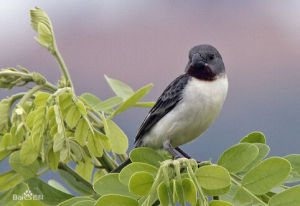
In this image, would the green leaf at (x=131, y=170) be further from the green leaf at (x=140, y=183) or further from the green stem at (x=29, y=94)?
the green stem at (x=29, y=94)

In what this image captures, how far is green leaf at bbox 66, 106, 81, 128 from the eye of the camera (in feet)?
6.15

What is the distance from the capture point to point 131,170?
1616 mm

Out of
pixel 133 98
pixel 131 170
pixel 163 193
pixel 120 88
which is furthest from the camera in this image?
pixel 120 88

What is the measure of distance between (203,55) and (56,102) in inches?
63.6

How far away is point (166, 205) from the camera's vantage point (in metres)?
1.42

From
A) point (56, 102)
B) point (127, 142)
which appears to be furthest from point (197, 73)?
point (56, 102)

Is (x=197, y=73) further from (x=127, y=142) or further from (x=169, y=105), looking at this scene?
(x=127, y=142)

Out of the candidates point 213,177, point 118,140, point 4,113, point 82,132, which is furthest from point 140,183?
point 4,113

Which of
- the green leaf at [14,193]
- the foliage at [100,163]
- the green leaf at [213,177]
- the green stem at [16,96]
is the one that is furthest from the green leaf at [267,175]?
the green stem at [16,96]

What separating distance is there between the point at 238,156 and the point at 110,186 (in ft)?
1.43

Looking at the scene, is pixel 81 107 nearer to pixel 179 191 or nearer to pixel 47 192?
pixel 47 192

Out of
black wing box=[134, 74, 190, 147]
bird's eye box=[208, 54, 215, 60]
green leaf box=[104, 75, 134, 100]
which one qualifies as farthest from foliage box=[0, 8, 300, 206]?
bird's eye box=[208, 54, 215, 60]

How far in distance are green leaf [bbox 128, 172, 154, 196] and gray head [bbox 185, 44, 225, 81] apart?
182cm

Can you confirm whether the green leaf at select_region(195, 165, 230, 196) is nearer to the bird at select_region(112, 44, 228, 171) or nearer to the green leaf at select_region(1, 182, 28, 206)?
the green leaf at select_region(1, 182, 28, 206)
